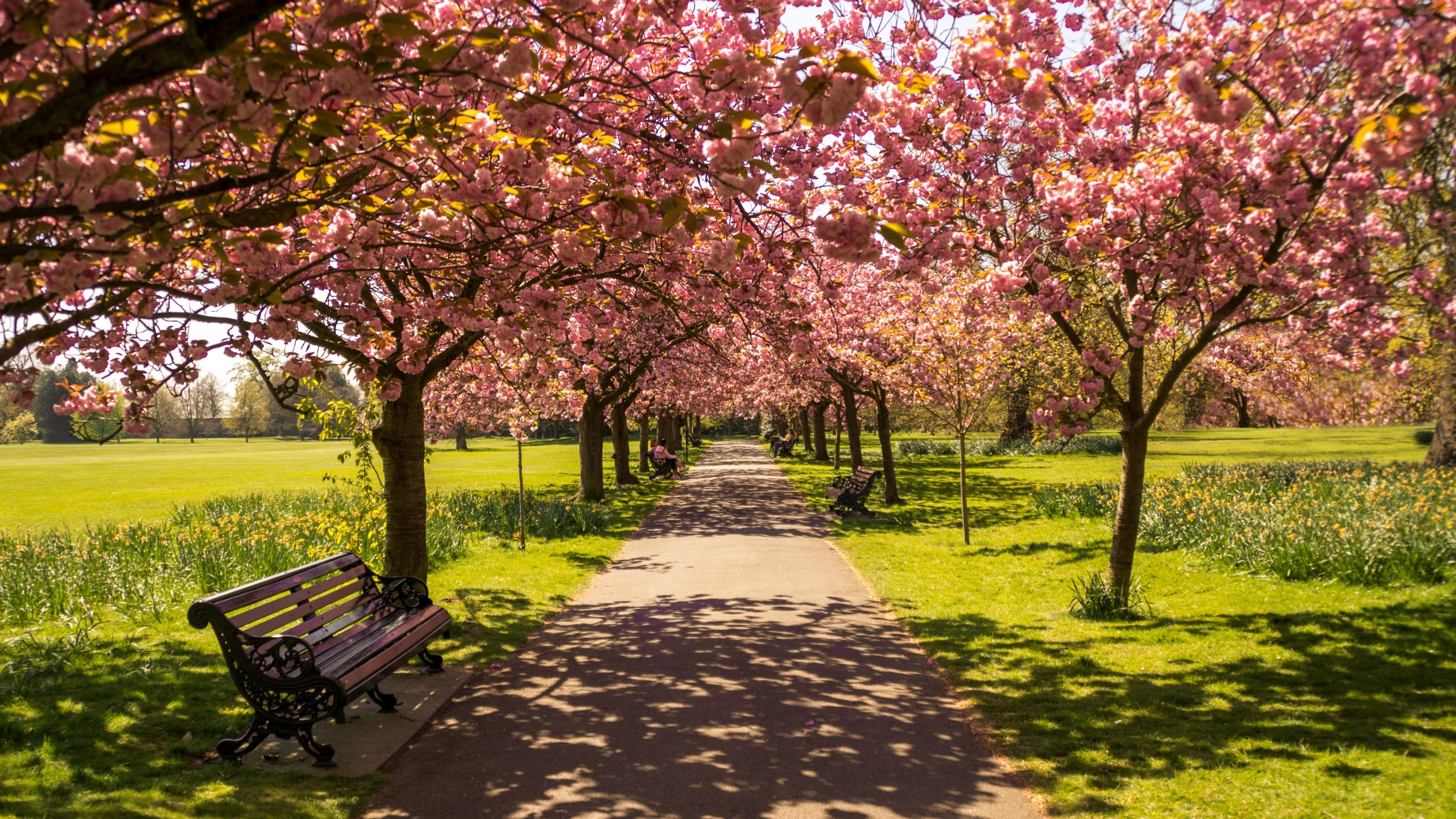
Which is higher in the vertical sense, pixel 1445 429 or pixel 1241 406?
pixel 1241 406

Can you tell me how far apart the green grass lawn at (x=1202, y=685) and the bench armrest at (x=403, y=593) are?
189 inches

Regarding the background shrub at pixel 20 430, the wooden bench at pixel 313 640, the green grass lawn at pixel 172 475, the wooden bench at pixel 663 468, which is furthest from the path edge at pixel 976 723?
the background shrub at pixel 20 430

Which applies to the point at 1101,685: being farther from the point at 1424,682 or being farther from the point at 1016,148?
the point at 1016,148

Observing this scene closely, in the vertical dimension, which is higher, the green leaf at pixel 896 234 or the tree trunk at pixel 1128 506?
the green leaf at pixel 896 234

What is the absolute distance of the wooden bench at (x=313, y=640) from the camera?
4.72m

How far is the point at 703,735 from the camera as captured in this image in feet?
16.7

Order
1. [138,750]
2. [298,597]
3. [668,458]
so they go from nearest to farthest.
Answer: [138,750] < [298,597] < [668,458]

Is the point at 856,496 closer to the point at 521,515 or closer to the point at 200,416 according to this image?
the point at 521,515

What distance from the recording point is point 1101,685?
5.93 m

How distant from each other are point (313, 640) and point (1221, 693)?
689 centimetres

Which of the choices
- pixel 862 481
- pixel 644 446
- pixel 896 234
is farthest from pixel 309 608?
pixel 644 446

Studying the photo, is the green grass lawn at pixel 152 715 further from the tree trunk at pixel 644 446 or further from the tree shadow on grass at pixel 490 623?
the tree trunk at pixel 644 446

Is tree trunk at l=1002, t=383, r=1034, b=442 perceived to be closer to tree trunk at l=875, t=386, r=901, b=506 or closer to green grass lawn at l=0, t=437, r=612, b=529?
tree trunk at l=875, t=386, r=901, b=506

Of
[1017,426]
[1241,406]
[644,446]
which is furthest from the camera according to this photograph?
[1241,406]
